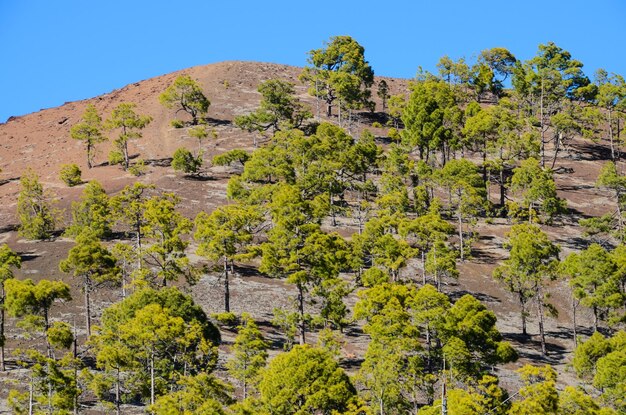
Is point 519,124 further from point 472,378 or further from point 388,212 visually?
point 472,378

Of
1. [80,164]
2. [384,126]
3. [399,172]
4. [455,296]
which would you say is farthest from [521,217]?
[80,164]

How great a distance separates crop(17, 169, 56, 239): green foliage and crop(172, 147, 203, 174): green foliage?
2025cm

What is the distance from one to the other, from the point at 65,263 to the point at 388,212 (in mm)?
40808

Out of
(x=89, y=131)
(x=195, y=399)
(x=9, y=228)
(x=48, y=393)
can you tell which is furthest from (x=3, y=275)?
(x=89, y=131)

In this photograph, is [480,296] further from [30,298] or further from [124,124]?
[124,124]

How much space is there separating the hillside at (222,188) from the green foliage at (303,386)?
18958 mm

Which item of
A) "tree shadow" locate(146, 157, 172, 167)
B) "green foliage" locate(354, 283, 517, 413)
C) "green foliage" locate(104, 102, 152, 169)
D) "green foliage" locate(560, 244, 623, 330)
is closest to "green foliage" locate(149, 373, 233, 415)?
"green foliage" locate(354, 283, 517, 413)

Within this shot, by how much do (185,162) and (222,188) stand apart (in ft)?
25.2

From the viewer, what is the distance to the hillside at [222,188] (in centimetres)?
8394

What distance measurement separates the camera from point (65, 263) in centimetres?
7325

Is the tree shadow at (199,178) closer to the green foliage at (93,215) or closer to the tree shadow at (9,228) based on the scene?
the green foliage at (93,215)

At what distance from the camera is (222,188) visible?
389 feet

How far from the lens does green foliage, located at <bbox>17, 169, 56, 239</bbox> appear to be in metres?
100

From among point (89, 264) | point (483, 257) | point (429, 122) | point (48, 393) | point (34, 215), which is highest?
point (429, 122)
